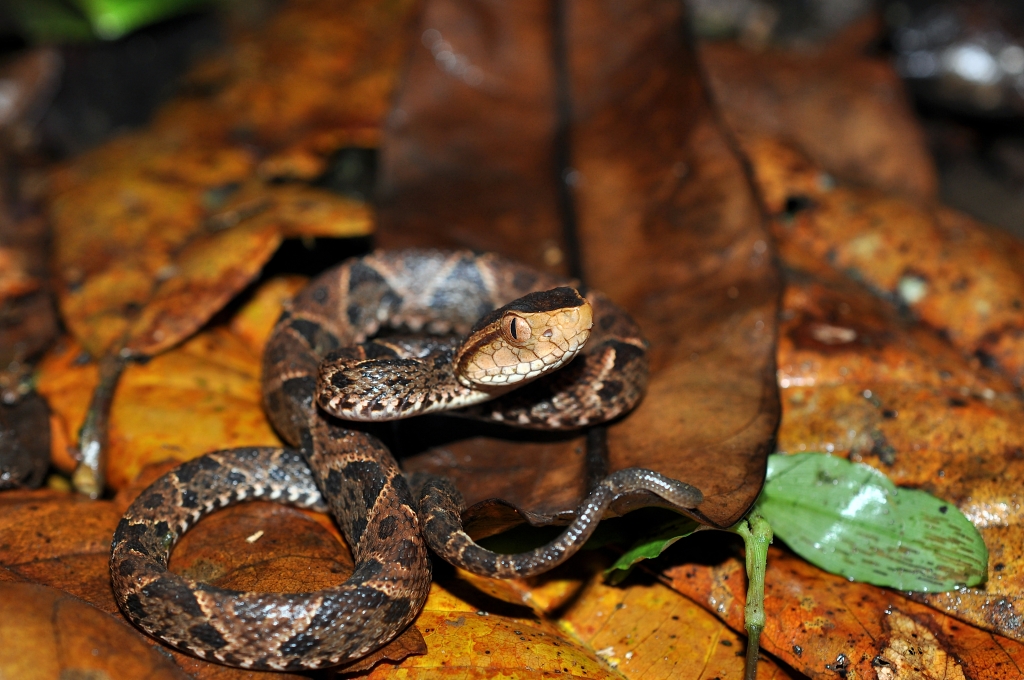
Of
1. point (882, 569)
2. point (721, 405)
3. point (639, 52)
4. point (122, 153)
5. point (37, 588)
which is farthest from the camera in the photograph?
point (122, 153)

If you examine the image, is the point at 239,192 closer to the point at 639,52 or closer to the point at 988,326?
the point at 639,52

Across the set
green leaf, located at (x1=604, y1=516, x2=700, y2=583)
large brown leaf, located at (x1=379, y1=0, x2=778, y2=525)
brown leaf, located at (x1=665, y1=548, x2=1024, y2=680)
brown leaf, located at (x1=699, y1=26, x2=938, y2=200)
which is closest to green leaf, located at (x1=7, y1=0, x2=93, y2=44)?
large brown leaf, located at (x1=379, y1=0, x2=778, y2=525)

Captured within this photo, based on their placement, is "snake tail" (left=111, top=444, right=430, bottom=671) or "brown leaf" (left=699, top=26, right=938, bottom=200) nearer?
"snake tail" (left=111, top=444, right=430, bottom=671)

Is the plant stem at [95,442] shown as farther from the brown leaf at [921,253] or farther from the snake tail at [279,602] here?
the brown leaf at [921,253]

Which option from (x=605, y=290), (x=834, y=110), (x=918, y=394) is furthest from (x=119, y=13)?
(x=918, y=394)

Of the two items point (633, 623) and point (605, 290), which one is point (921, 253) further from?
point (633, 623)

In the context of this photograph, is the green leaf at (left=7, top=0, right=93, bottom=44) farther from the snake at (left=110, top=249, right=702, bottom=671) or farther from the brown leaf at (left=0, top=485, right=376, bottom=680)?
the brown leaf at (left=0, top=485, right=376, bottom=680)

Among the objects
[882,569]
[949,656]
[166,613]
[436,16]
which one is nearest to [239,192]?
[436,16]
